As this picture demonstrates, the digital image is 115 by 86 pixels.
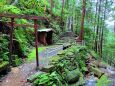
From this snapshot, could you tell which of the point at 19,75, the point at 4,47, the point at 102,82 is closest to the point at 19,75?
the point at 19,75

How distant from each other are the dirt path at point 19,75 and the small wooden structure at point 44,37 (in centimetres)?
981

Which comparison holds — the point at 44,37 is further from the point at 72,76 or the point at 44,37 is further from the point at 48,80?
the point at 48,80

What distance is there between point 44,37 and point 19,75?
42.1 feet

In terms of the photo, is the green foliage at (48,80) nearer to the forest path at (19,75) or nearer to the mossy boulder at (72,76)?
the forest path at (19,75)

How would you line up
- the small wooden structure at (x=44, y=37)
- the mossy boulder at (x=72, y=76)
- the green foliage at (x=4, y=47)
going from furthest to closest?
the small wooden structure at (x=44, y=37)
the green foliage at (x=4, y=47)
the mossy boulder at (x=72, y=76)

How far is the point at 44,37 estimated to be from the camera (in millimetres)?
25188

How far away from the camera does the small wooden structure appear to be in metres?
24.8

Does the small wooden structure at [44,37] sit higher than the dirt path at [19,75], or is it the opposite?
the small wooden structure at [44,37]

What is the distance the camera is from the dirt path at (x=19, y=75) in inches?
443

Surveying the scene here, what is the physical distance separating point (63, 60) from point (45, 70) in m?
2.32

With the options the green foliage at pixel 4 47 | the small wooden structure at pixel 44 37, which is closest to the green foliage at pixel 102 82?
the green foliage at pixel 4 47

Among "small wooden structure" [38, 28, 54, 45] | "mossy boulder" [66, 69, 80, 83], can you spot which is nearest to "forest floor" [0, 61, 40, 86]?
"mossy boulder" [66, 69, 80, 83]

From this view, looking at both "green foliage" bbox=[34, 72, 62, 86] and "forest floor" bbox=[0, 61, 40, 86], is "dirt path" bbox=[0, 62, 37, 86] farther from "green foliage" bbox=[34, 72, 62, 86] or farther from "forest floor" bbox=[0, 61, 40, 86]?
"green foliage" bbox=[34, 72, 62, 86]

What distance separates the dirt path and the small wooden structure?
9807 mm
